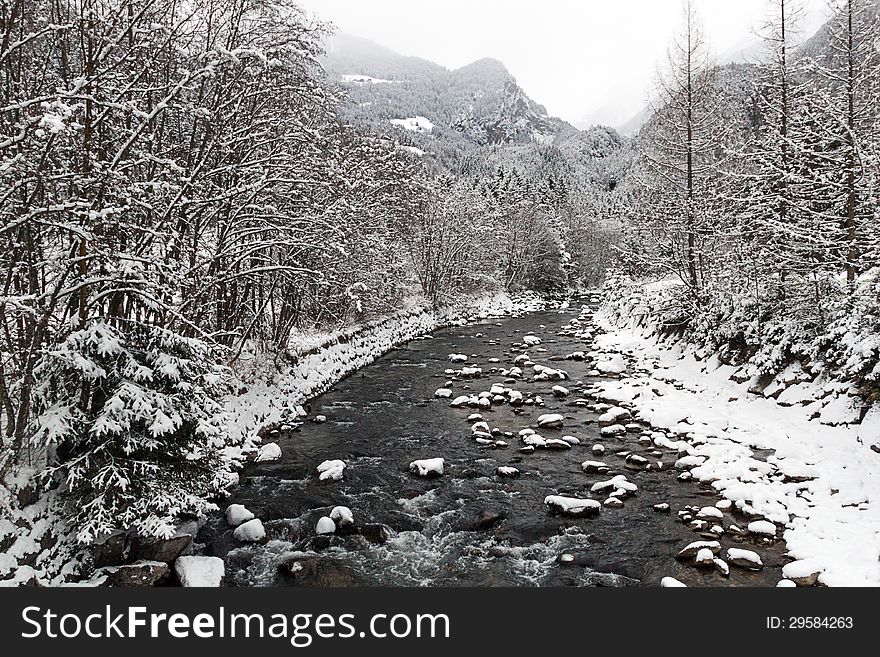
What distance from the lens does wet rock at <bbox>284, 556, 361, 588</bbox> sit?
6922 mm

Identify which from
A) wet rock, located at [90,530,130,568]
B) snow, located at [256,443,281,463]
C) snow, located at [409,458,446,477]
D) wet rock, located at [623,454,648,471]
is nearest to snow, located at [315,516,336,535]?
snow, located at [409,458,446,477]

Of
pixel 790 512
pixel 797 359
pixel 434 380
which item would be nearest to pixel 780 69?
pixel 797 359

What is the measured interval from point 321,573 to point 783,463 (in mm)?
8223

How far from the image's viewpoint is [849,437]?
913cm

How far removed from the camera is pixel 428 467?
34.9 ft

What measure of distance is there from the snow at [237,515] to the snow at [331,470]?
1.85 meters

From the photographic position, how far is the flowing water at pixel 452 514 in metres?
7.14

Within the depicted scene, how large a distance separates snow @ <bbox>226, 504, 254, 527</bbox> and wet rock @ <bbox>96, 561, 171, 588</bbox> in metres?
1.71

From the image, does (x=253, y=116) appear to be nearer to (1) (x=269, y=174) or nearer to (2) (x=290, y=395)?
(1) (x=269, y=174)

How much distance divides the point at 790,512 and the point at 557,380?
1025 cm

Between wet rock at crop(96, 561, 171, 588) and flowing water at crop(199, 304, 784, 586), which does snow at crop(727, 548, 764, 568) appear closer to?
flowing water at crop(199, 304, 784, 586)

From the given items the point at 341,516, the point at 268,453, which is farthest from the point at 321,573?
the point at 268,453

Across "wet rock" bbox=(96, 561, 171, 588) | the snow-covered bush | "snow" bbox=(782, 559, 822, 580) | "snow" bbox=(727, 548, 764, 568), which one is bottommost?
"snow" bbox=(727, 548, 764, 568)

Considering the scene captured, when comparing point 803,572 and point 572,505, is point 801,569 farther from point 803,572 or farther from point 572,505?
point 572,505
